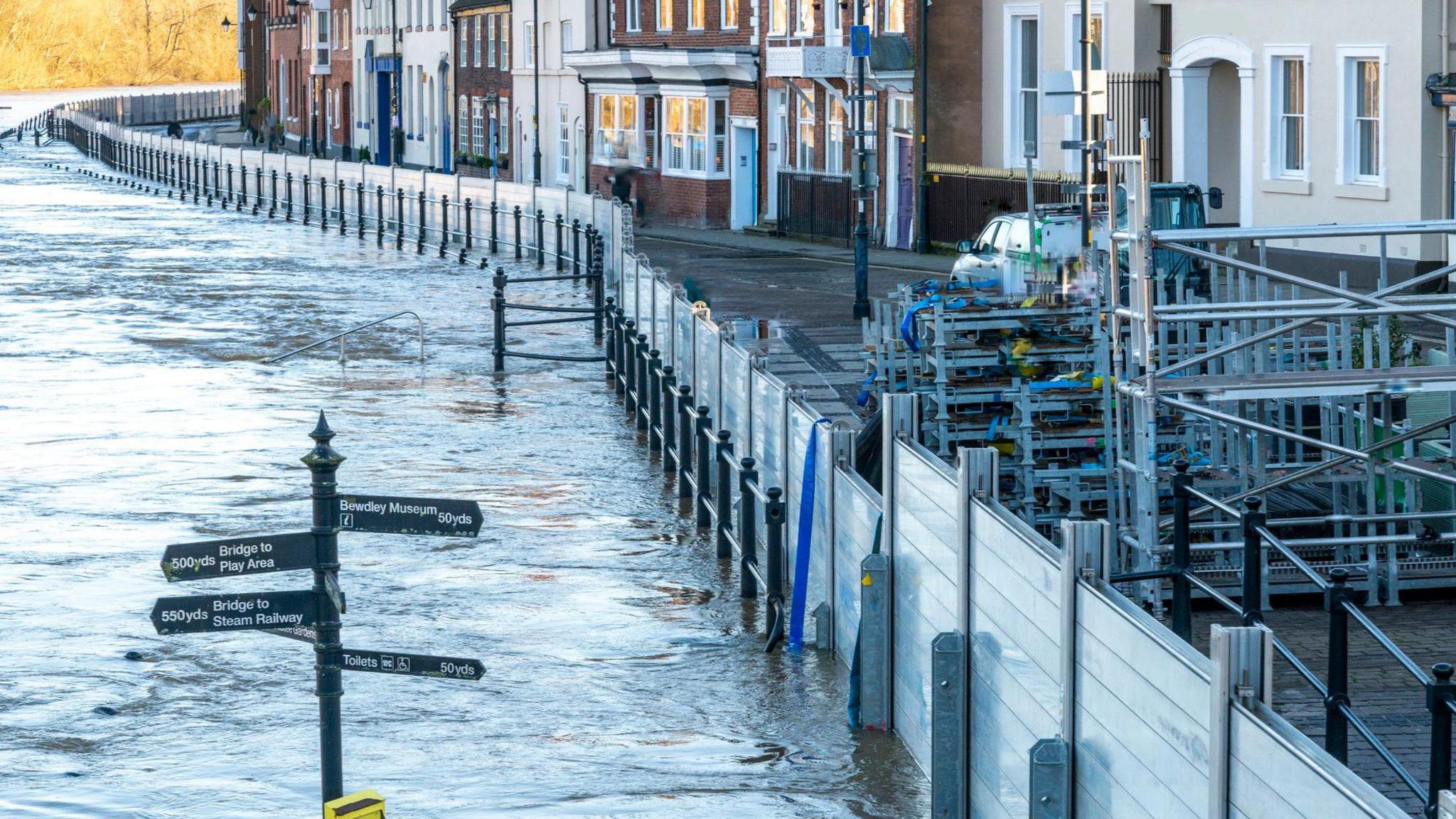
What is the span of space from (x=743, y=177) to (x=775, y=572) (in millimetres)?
39261

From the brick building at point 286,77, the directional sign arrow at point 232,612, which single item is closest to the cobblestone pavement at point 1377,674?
the directional sign arrow at point 232,612

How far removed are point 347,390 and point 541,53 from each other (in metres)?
41.4

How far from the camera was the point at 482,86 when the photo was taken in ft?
230

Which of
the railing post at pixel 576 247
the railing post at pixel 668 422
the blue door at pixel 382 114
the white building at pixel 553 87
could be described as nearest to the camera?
the railing post at pixel 668 422

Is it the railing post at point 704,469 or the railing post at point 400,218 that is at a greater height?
the railing post at point 400,218

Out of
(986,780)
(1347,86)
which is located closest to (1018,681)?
(986,780)

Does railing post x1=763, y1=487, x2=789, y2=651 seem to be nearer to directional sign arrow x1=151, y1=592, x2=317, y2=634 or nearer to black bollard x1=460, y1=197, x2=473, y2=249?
directional sign arrow x1=151, y1=592, x2=317, y2=634

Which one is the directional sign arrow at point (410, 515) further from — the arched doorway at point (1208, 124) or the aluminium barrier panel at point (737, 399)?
the arched doorway at point (1208, 124)


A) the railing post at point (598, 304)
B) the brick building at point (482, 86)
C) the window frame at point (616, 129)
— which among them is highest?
the brick building at point (482, 86)

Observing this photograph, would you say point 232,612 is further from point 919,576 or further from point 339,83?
point 339,83

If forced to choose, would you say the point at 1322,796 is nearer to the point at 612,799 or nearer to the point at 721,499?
the point at 612,799

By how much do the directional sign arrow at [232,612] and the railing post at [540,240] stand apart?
1189 inches

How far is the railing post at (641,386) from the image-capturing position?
65.0ft

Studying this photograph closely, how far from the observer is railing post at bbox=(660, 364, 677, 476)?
17312mm
